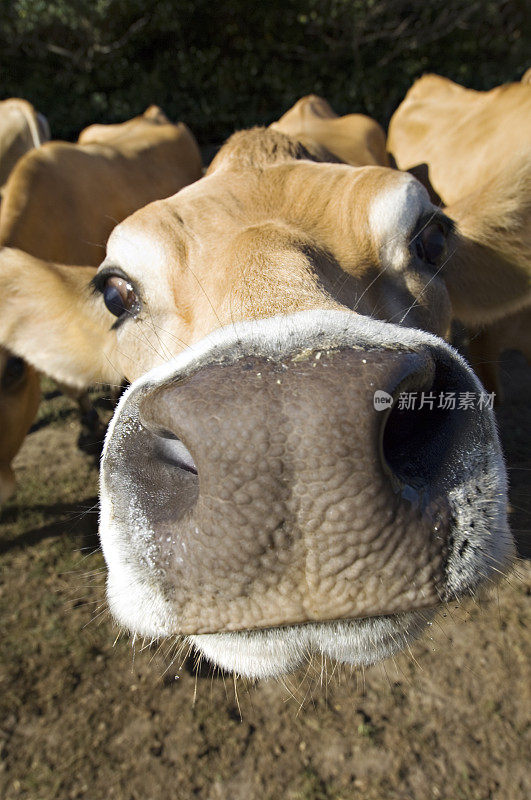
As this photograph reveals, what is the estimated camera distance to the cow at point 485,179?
110 inches

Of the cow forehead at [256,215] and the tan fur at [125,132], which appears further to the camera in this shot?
the tan fur at [125,132]

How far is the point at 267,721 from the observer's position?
295 cm

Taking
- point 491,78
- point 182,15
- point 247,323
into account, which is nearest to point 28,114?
point 182,15

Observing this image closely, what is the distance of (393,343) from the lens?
129cm

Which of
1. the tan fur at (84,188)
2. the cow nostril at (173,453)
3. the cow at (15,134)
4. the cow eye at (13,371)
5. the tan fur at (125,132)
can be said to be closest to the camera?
the cow nostril at (173,453)

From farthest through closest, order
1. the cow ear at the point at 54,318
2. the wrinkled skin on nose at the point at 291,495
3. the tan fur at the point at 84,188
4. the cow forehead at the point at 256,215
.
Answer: the tan fur at the point at 84,188 < the cow ear at the point at 54,318 < the cow forehead at the point at 256,215 < the wrinkled skin on nose at the point at 291,495

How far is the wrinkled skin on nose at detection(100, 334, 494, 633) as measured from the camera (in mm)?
1160

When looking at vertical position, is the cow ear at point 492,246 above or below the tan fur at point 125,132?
above

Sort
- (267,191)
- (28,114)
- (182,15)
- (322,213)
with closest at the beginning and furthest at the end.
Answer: (322,213)
(267,191)
(28,114)
(182,15)

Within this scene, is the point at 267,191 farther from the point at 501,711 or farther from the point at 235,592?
the point at 501,711

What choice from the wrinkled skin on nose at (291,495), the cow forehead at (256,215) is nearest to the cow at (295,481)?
the wrinkled skin on nose at (291,495)

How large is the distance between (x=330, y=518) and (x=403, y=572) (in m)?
0.24

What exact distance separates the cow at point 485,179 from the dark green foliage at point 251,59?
6.57 m

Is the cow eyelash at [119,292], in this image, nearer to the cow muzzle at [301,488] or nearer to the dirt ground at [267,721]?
the cow muzzle at [301,488]
